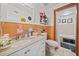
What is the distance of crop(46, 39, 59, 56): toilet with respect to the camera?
5.36 ft

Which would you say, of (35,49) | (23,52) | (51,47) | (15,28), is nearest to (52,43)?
(51,47)

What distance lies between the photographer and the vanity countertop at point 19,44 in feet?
4.69

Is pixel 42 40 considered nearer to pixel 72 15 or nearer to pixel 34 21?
pixel 34 21

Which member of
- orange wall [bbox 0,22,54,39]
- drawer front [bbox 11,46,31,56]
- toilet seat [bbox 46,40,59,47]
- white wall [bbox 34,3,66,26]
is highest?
white wall [bbox 34,3,66,26]

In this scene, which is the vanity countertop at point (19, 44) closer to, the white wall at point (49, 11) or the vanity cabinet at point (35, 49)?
the vanity cabinet at point (35, 49)

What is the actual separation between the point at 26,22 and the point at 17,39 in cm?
24

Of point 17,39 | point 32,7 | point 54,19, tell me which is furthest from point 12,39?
point 54,19

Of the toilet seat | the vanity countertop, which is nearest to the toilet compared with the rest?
the toilet seat

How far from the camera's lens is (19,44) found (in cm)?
155

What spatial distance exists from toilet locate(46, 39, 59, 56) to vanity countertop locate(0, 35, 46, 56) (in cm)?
14

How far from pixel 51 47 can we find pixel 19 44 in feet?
1.31

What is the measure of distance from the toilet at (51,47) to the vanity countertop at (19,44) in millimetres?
142

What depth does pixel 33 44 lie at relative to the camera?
5.32ft

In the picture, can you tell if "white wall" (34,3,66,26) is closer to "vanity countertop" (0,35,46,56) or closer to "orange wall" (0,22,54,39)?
"orange wall" (0,22,54,39)
